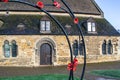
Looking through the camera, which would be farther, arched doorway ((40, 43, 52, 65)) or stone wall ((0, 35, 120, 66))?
arched doorway ((40, 43, 52, 65))

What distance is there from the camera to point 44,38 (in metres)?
34.5

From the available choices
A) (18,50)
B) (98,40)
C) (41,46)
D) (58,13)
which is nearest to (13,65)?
(18,50)

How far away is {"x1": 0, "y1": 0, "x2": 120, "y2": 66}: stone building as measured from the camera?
111 feet

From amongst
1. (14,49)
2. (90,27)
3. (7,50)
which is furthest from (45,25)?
(90,27)

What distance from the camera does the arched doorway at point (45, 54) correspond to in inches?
1369

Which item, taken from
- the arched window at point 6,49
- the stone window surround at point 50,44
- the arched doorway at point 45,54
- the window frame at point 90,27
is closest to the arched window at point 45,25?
the stone window surround at point 50,44

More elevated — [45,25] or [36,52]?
[45,25]

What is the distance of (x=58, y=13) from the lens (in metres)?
37.5

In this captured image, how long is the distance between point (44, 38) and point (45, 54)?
74.0 inches

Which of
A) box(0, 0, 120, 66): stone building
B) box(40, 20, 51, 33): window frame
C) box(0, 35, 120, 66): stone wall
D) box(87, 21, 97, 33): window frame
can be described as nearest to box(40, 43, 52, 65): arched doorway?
box(0, 0, 120, 66): stone building

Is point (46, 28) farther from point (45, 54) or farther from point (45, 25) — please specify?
point (45, 54)

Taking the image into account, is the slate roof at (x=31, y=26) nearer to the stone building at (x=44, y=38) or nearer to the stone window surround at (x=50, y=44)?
the stone building at (x=44, y=38)

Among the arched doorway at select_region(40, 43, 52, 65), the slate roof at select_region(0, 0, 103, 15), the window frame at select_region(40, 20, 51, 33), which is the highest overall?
the slate roof at select_region(0, 0, 103, 15)

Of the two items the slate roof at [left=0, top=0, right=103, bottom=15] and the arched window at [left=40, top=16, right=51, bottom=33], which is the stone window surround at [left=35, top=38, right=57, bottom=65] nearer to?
the arched window at [left=40, top=16, right=51, bottom=33]
